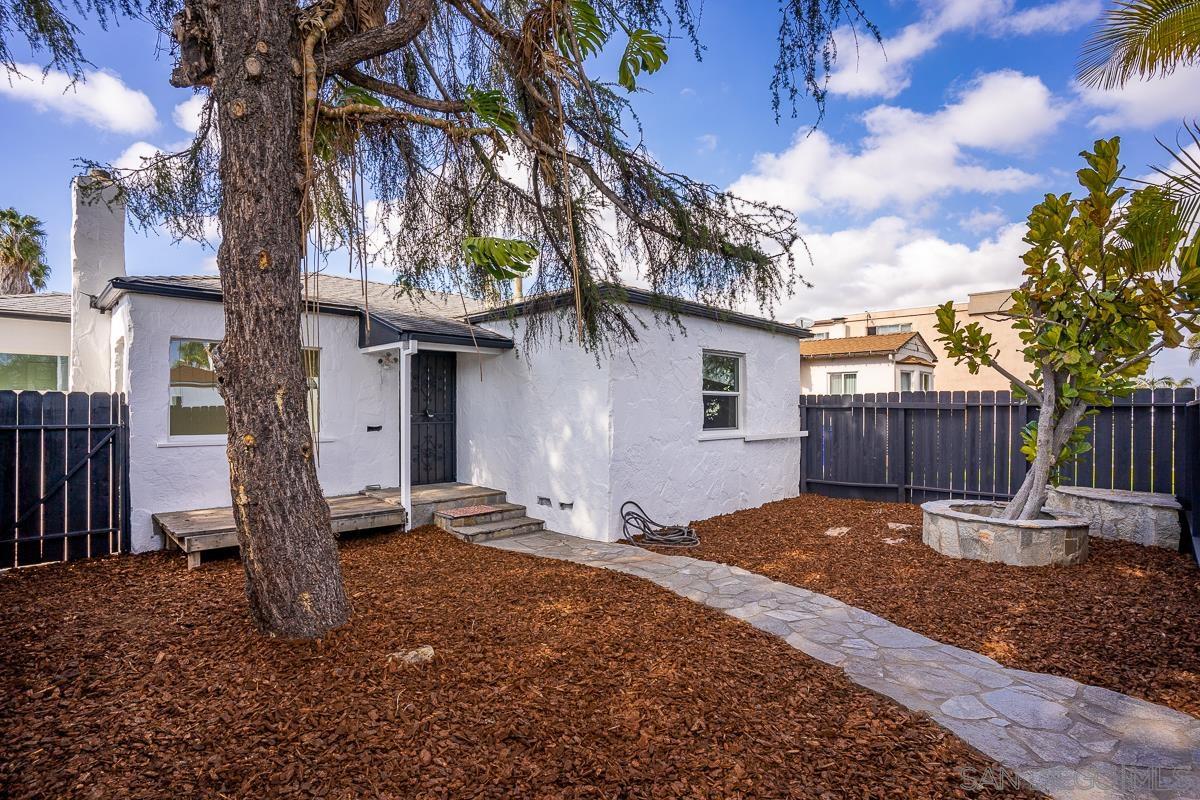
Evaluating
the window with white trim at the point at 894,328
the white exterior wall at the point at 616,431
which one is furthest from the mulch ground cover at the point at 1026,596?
the window with white trim at the point at 894,328

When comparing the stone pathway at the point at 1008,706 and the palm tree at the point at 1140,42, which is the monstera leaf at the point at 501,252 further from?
the palm tree at the point at 1140,42

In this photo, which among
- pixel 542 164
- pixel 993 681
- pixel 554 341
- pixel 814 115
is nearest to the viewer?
pixel 993 681

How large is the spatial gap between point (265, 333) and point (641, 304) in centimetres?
403

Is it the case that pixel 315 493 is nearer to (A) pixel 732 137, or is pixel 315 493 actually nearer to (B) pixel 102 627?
(B) pixel 102 627

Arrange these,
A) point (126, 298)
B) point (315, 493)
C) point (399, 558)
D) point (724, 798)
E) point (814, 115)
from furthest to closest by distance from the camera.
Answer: point (126, 298) → point (399, 558) → point (814, 115) → point (315, 493) → point (724, 798)

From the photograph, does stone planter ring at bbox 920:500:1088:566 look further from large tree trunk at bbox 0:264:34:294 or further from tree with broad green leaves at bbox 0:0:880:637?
large tree trunk at bbox 0:264:34:294

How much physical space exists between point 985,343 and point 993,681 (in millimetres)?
3761

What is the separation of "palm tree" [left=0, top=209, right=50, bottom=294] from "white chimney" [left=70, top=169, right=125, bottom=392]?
10137mm

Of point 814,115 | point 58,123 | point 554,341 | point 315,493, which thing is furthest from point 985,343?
point 58,123

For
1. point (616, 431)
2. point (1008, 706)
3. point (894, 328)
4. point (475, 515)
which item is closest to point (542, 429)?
point (616, 431)

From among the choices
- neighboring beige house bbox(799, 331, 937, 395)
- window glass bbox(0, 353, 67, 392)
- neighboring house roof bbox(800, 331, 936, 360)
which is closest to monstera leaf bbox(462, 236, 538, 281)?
window glass bbox(0, 353, 67, 392)

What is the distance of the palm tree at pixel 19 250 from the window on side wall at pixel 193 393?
39.7 feet

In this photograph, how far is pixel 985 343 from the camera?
5.70m

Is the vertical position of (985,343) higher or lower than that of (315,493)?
higher
